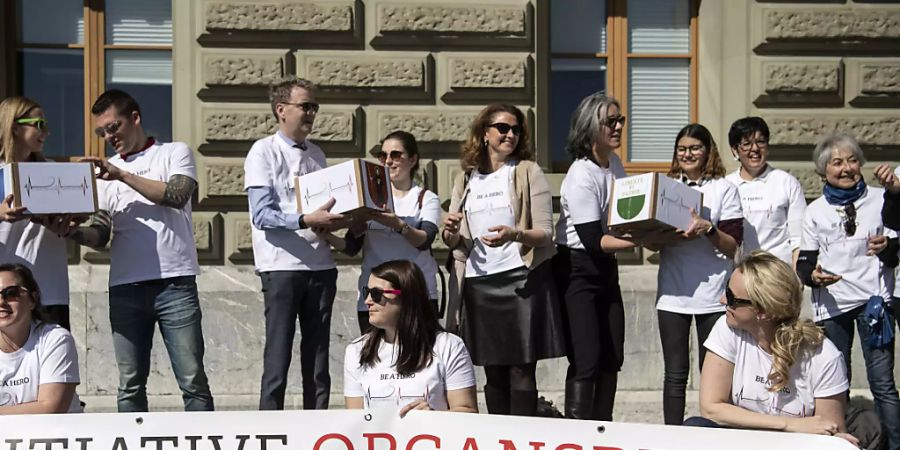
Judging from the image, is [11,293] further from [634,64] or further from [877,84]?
[877,84]

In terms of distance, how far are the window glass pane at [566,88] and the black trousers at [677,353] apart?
2769 mm

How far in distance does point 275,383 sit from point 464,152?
1435 mm

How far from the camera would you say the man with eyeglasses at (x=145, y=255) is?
6016 mm

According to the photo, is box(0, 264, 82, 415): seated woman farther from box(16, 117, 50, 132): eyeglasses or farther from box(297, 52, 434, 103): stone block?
box(297, 52, 434, 103): stone block

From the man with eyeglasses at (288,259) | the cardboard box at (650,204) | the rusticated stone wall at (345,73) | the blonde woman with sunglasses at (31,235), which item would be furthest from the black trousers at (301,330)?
the rusticated stone wall at (345,73)

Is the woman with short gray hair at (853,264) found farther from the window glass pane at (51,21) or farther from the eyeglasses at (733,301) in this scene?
the window glass pane at (51,21)

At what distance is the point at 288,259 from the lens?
247 inches

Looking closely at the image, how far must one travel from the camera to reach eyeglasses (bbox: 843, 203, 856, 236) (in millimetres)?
6910

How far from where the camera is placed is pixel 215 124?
825 cm

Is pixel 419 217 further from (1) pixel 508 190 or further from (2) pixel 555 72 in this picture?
(2) pixel 555 72

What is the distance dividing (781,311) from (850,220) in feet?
7.69

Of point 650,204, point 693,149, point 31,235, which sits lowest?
point 31,235

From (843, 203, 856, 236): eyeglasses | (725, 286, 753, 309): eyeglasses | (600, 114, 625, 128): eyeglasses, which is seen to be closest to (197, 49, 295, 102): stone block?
(600, 114, 625, 128): eyeglasses

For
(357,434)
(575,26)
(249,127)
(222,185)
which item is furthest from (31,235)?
(575,26)
